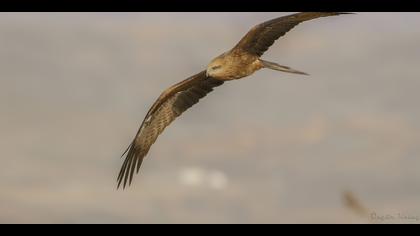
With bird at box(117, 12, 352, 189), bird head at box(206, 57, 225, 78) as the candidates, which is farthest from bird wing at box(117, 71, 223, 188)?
bird head at box(206, 57, 225, 78)

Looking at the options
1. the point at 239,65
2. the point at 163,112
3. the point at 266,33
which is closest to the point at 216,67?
the point at 239,65

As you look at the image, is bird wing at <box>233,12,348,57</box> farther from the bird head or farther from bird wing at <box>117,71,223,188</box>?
bird wing at <box>117,71,223,188</box>

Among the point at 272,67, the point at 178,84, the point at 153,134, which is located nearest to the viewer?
the point at 272,67

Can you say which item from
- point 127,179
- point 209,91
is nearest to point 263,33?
point 209,91

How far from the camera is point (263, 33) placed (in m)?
11.5

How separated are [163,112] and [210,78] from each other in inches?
52.7

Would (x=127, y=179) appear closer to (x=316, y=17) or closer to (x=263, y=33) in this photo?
(x=263, y=33)

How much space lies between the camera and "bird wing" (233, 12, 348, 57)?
11.3 m

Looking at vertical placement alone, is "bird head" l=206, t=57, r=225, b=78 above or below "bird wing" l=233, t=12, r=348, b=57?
below

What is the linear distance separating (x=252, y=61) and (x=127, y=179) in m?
3.57

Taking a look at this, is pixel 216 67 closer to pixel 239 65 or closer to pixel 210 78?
pixel 239 65

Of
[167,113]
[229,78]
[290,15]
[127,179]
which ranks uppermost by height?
[290,15]

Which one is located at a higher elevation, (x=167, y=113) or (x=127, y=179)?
(x=167, y=113)

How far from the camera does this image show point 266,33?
11.6 metres
